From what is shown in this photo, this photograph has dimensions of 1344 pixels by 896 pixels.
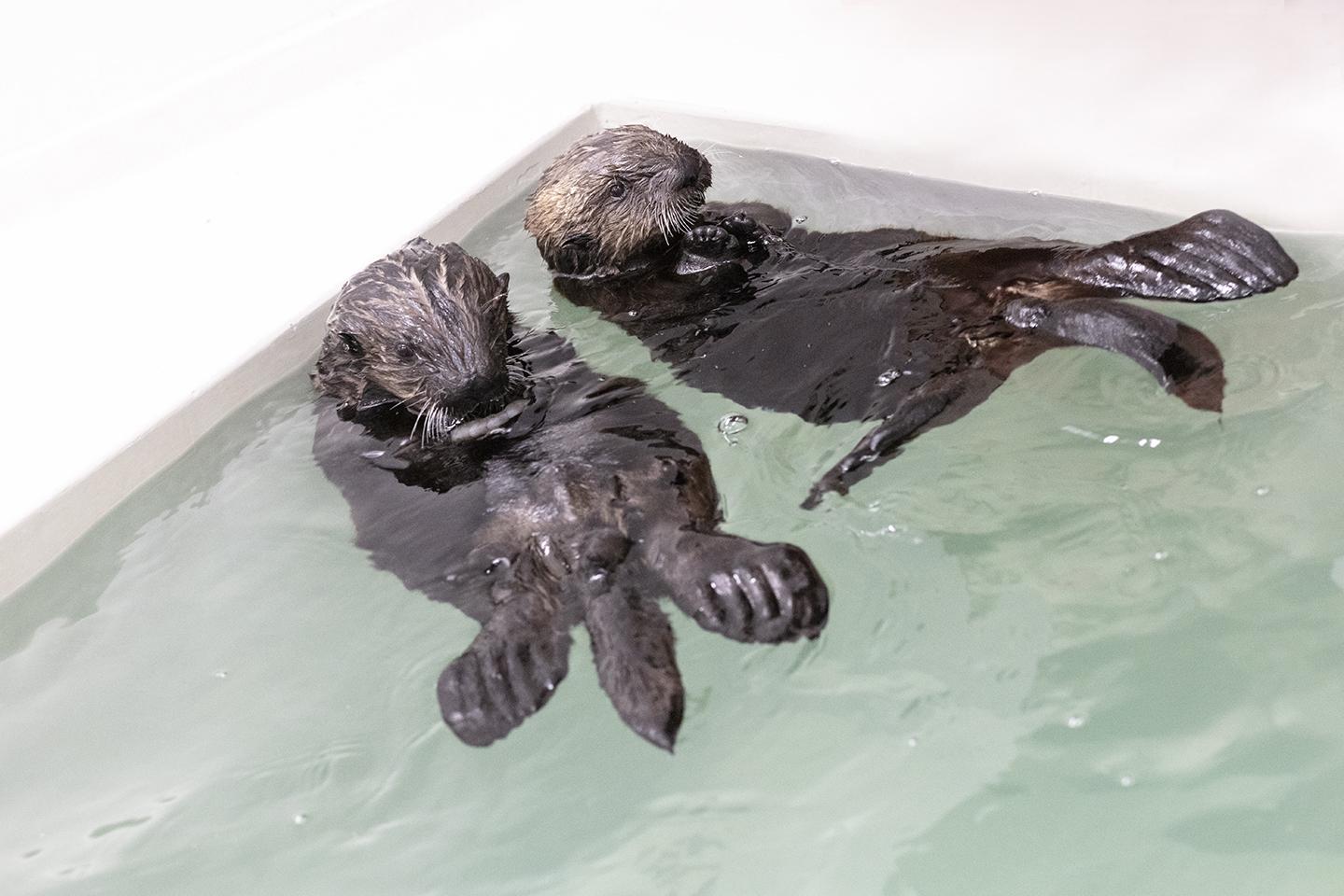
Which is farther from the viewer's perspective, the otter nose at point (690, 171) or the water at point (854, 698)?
the otter nose at point (690, 171)

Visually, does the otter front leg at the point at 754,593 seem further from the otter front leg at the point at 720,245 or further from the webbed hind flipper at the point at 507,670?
the otter front leg at the point at 720,245

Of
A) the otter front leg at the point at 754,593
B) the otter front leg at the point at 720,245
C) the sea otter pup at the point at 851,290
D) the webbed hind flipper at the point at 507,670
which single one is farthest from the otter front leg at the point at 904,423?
the otter front leg at the point at 720,245

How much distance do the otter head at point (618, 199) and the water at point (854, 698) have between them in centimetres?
62

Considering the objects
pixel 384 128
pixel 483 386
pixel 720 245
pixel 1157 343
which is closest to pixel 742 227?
pixel 720 245

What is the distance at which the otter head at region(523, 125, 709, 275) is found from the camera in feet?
11.4

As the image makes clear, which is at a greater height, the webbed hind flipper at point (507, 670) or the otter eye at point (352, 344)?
the otter eye at point (352, 344)

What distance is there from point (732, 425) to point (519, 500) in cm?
61

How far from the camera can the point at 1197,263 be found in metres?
2.75

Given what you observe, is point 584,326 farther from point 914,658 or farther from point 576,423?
point 914,658

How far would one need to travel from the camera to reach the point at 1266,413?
2676 mm

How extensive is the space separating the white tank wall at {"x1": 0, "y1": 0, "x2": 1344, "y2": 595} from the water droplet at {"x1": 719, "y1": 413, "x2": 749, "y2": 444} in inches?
58.2

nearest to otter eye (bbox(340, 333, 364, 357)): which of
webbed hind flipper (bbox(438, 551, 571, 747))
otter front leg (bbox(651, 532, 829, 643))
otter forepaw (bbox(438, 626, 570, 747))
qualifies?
webbed hind flipper (bbox(438, 551, 571, 747))

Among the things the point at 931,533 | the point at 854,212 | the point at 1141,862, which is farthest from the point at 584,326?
the point at 1141,862

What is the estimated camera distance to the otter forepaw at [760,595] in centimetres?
212
